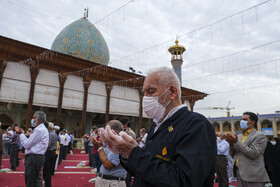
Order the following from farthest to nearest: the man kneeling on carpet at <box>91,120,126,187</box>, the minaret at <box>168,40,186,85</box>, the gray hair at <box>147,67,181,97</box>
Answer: the minaret at <box>168,40,186,85</box> < the man kneeling on carpet at <box>91,120,126,187</box> < the gray hair at <box>147,67,181,97</box>

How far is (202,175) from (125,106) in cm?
1848

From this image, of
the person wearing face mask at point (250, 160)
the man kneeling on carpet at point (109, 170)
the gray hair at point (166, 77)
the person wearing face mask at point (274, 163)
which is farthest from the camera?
the person wearing face mask at point (274, 163)

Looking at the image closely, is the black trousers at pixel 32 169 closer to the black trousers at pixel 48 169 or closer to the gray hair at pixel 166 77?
the black trousers at pixel 48 169

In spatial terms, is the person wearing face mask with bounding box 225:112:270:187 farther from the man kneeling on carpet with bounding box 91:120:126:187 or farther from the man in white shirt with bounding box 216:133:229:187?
the man in white shirt with bounding box 216:133:229:187

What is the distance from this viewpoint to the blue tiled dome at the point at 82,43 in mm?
18719

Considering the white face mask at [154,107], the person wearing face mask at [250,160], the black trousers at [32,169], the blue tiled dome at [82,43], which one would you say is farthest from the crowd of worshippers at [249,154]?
the blue tiled dome at [82,43]

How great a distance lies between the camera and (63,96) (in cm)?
1548

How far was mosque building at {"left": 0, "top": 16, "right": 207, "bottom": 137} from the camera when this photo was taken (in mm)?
13312

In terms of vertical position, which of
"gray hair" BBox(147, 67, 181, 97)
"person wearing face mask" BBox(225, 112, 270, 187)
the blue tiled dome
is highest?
the blue tiled dome

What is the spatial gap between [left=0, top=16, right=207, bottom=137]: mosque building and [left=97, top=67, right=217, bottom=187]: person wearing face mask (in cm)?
1394

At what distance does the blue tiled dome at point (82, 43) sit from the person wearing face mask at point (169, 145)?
715 inches

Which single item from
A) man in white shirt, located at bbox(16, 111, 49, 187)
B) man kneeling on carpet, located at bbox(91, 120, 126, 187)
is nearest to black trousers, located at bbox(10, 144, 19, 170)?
man in white shirt, located at bbox(16, 111, 49, 187)

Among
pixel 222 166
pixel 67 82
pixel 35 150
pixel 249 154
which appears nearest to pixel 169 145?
pixel 249 154

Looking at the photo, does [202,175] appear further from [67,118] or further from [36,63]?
A: [67,118]
